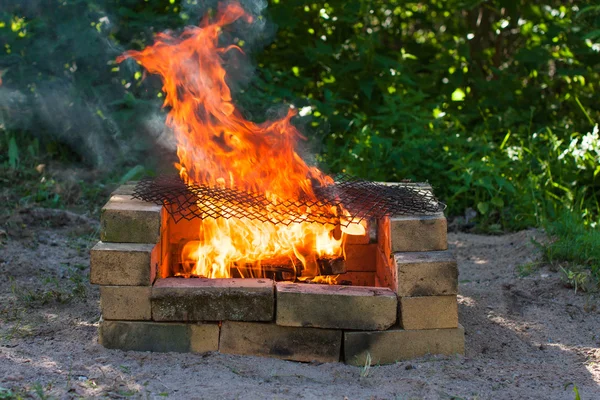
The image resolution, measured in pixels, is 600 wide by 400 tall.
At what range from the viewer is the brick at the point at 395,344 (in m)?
3.44

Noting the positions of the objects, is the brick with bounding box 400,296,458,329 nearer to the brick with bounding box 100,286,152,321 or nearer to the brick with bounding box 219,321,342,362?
the brick with bounding box 219,321,342,362

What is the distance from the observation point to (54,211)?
19.2ft

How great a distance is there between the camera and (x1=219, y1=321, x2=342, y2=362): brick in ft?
11.3

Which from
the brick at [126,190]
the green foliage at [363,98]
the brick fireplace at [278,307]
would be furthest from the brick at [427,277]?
the green foliage at [363,98]

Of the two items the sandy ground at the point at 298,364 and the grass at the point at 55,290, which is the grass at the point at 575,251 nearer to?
the sandy ground at the point at 298,364

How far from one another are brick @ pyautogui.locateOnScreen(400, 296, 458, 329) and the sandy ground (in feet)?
0.54

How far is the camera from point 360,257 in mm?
4211

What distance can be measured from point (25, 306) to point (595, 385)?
2.86 m

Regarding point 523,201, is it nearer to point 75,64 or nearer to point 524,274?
point 524,274

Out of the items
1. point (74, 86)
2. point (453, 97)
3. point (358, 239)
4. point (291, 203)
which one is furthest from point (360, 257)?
point (74, 86)

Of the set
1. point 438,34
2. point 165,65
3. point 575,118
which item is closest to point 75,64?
point 165,65

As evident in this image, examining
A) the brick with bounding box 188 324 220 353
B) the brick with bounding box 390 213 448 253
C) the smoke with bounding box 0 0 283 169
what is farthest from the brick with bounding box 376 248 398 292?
the smoke with bounding box 0 0 283 169

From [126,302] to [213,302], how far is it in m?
0.39

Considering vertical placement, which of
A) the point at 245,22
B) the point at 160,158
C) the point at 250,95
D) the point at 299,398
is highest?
the point at 245,22
